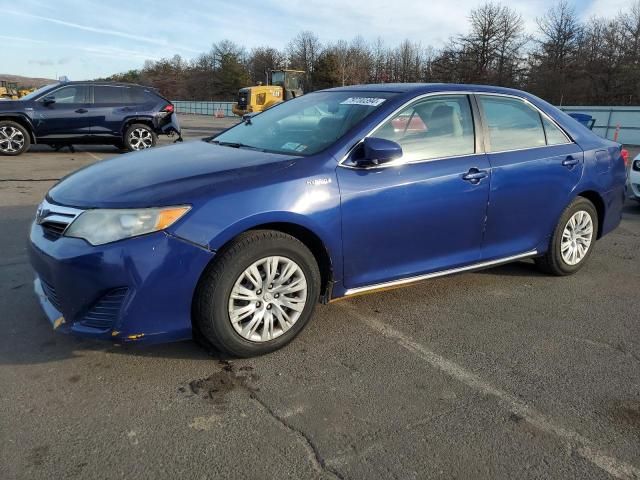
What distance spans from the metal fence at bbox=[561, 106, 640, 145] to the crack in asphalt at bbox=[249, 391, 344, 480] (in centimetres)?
2397

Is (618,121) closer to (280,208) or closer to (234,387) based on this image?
(280,208)

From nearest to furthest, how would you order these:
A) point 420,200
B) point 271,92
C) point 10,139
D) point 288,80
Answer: point 420,200 → point 10,139 → point 271,92 → point 288,80

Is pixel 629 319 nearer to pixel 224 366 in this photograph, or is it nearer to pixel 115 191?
pixel 224 366

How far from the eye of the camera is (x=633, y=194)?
8039 millimetres

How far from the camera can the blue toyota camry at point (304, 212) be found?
2.79m

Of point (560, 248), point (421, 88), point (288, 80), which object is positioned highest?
point (288, 80)

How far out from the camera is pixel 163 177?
10.1 ft

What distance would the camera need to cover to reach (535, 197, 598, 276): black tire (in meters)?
4.57

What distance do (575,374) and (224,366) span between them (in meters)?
2.02

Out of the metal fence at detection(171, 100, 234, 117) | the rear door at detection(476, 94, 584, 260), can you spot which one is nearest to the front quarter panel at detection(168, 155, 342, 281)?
the rear door at detection(476, 94, 584, 260)

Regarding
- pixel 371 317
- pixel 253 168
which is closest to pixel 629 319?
pixel 371 317

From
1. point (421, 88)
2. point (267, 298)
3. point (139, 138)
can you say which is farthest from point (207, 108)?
point (267, 298)

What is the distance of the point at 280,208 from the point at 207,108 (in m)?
61.0

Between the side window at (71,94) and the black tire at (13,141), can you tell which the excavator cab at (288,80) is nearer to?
the side window at (71,94)
